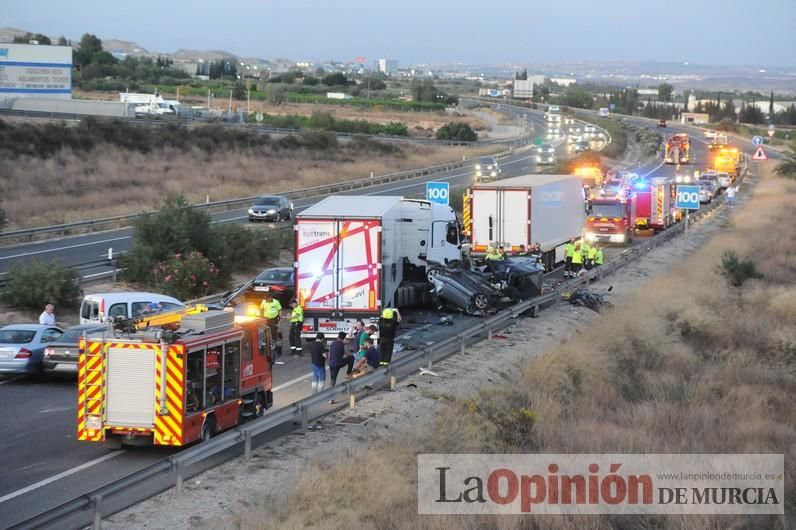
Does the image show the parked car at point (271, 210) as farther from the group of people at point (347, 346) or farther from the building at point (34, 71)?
the building at point (34, 71)

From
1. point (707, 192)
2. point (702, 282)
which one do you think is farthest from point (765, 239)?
point (707, 192)

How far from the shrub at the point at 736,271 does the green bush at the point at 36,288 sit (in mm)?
22715

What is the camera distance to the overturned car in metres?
28.9

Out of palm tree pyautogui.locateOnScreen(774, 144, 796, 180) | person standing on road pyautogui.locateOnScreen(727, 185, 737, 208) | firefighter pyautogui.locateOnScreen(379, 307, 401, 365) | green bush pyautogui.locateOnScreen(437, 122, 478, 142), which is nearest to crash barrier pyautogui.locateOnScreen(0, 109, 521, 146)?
green bush pyautogui.locateOnScreen(437, 122, 478, 142)

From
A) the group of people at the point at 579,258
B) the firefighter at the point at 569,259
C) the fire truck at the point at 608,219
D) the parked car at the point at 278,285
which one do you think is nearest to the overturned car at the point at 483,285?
the parked car at the point at 278,285

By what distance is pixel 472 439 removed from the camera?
1711 centimetres

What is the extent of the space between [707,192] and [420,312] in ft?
141

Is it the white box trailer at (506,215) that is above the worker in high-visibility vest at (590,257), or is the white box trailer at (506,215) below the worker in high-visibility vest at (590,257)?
above

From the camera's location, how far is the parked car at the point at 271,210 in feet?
166

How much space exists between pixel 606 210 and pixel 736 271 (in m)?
9.06

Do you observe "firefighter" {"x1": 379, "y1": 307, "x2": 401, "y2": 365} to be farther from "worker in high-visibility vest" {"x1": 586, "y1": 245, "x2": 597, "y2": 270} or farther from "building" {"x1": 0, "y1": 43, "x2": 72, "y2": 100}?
"building" {"x1": 0, "y1": 43, "x2": 72, "y2": 100}

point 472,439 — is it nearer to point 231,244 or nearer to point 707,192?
point 231,244

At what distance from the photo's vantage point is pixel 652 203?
5269cm

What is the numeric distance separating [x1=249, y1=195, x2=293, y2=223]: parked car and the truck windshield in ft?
45.4
